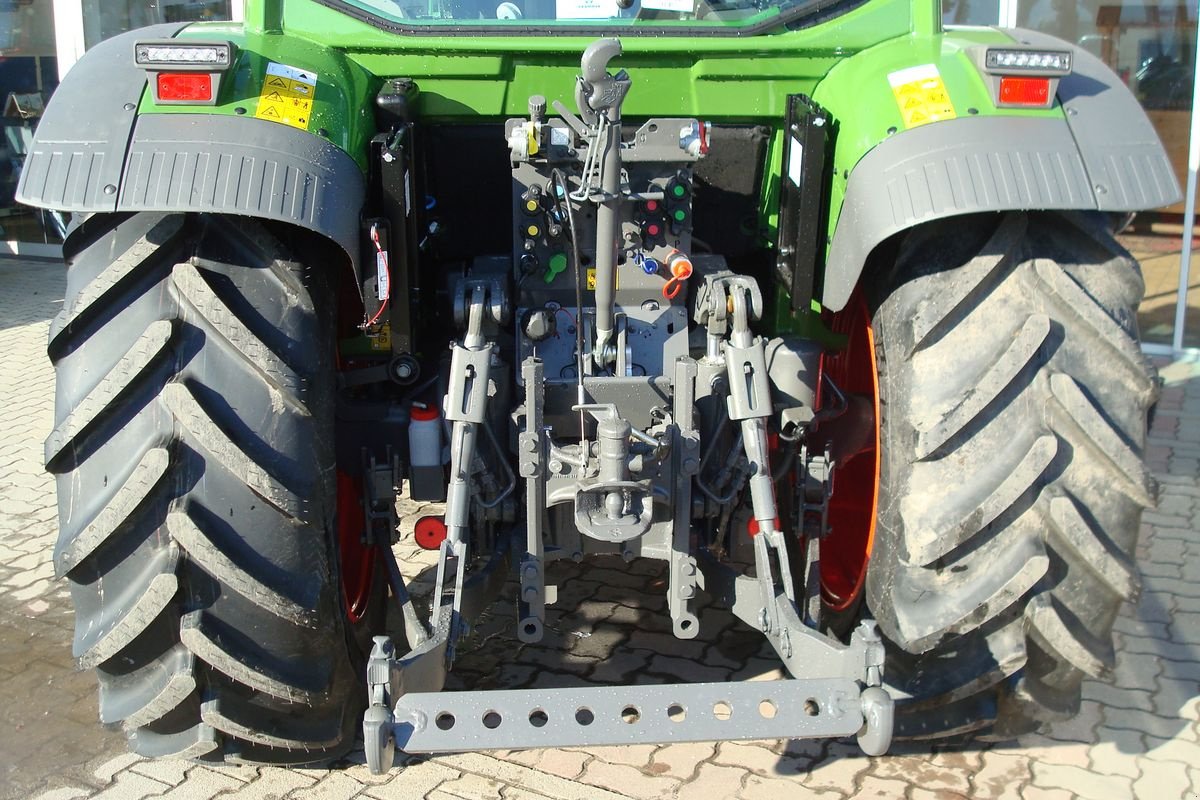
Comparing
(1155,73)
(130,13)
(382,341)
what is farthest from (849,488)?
(130,13)

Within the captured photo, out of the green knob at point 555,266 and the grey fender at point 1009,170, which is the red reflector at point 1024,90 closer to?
the grey fender at point 1009,170

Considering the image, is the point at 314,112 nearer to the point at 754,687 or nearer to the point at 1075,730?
the point at 754,687

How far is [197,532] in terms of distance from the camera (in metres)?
2.54

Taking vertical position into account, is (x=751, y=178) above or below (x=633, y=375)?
above

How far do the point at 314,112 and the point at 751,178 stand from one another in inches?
52.4

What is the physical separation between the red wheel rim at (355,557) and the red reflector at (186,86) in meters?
1.26

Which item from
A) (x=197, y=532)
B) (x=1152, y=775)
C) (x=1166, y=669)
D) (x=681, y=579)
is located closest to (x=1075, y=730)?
(x=1152, y=775)

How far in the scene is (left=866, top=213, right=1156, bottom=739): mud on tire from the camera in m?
2.60

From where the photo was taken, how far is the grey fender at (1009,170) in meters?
2.59

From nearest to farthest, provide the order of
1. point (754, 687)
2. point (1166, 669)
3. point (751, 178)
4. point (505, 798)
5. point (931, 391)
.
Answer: point (754, 687)
point (931, 391)
point (505, 798)
point (751, 178)
point (1166, 669)

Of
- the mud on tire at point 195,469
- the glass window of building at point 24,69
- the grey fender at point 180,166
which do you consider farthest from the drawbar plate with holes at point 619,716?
the glass window of building at point 24,69

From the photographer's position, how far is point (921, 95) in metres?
2.81

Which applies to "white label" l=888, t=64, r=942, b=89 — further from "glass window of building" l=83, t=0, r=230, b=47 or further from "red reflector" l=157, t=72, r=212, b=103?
"glass window of building" l=83, t=0, r=230, b=47

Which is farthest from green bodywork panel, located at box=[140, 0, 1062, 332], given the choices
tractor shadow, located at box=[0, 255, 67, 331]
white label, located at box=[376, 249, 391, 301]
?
tractor shadow, located at box=[0, 255, 67, 331]
